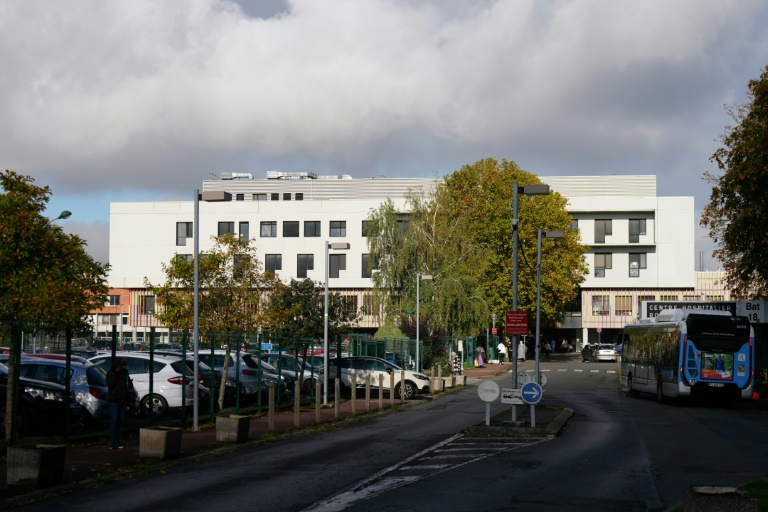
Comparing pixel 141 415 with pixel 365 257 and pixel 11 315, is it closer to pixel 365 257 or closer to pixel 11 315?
pixel 11 315

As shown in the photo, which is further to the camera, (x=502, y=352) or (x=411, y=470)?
(x=502, y=352)

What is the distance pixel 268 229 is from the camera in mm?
89562

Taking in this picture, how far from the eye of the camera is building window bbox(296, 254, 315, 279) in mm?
88344

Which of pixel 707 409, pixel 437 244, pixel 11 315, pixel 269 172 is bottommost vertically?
pixel 707 409

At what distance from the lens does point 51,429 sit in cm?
1950

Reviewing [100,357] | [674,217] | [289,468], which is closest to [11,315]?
[100,357]

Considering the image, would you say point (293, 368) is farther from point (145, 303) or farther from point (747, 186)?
point (145, 303)

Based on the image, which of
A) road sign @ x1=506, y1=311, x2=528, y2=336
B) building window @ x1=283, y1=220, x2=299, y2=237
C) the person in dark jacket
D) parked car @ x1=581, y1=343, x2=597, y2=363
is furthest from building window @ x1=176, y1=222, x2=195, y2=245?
the person in dark jacket

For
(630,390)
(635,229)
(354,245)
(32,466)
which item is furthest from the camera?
(635,229)

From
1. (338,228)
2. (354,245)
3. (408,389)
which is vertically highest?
(338,228)

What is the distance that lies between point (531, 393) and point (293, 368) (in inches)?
661

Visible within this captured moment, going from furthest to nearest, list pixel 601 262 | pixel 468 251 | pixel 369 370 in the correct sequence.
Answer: pixel 601 262 < pixel 468 251 < pixel 369 370

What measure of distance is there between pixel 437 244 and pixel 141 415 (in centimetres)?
4611

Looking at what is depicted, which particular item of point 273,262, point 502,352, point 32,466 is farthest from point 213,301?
point 273,262
